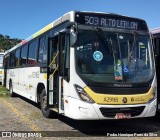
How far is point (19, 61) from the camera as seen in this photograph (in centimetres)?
1636

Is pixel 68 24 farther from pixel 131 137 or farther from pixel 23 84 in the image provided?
pixel 23 84

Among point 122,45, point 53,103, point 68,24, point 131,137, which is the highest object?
point 68,24

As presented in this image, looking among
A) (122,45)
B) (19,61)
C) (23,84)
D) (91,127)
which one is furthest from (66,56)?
(19,61)

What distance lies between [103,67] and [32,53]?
549cm

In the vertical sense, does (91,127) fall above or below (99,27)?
below

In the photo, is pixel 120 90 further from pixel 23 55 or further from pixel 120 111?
pixel 23 55

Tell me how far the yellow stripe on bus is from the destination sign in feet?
5.88

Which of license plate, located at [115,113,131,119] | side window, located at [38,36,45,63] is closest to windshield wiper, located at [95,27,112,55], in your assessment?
license plate, located at [115,113,131,119]

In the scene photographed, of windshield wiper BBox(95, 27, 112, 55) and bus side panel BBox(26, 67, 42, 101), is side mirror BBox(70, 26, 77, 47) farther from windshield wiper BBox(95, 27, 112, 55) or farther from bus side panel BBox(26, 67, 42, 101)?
bus side panel BBox(26, 67, 42, 101)

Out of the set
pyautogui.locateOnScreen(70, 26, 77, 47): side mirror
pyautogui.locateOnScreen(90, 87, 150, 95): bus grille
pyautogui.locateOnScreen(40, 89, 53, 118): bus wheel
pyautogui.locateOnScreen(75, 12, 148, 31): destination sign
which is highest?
pyautogui.locateOnScreen(75, 12, 148, 31): destination sign

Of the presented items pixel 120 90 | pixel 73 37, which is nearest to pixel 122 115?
pixel 120 90

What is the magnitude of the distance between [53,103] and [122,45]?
9.18 feet

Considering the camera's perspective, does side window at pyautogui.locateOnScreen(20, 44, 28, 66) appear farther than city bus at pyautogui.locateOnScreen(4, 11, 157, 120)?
Yes

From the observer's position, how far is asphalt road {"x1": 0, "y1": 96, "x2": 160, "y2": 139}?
8445 millimetres
